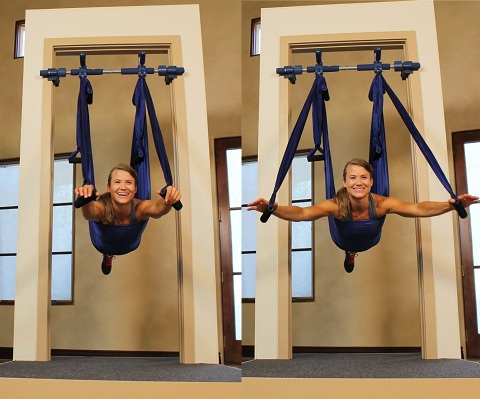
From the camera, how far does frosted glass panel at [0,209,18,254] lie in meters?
4.77

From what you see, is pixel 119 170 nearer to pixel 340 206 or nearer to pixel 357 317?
pixel 340 206

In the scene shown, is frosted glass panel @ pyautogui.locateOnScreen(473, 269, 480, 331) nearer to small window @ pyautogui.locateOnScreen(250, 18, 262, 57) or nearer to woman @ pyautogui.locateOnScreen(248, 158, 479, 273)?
woman @ pyautogui.locateOnScreen(248, 158, 479, 273)

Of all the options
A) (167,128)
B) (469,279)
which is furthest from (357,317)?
(167,128)

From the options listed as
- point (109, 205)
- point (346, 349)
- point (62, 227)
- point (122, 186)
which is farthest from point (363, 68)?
point (62, 227)

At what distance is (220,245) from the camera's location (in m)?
4.48

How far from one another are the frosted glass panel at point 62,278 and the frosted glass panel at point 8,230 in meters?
0.37

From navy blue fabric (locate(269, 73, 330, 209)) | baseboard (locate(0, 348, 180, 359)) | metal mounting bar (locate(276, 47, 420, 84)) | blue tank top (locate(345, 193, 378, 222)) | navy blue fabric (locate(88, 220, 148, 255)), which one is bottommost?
baseboard (locate(0, 348, 180, 359))

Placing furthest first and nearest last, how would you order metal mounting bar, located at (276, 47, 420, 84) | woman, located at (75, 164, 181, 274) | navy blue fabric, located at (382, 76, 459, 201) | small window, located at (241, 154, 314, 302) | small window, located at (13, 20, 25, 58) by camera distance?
1. small window, located at (13, 20, 25, 58)
2. small window, located at (241, 154, 314, 302)
3. metal mounting bar, located at (276, 47, 420, 84)
4. woman, located at (75, 164, 181, 274)
5. navy blue fabric, located at (382, 76, 459, 201)

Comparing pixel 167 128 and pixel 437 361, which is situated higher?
pixel 167 128

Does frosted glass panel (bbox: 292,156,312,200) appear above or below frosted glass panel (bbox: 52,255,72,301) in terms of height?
above

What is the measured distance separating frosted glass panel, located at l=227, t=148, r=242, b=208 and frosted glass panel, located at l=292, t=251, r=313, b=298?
67 cm

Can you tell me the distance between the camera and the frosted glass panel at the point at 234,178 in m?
4.48

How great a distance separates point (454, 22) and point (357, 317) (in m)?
2.34

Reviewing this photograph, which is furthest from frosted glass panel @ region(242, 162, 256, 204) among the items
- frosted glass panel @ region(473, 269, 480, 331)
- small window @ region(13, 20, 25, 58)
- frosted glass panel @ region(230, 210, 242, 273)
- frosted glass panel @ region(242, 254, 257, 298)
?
small window @ region(13, 20, 25, 58)
